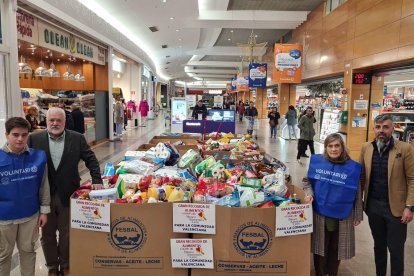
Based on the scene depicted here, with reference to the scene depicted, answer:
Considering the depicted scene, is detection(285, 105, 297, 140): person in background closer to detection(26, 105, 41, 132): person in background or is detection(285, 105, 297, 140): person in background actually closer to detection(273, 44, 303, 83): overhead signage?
detection(273, 44, 303, 83): overhead signage

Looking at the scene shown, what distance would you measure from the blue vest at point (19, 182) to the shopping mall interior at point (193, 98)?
1.61ft

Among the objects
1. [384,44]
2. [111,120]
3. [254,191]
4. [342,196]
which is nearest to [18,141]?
[254,191]

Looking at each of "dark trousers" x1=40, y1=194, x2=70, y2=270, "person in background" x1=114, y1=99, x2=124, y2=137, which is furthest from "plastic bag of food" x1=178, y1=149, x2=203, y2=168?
"person in background" x1=114, y1=99, x2=124, y2=137

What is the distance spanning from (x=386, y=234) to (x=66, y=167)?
271cm

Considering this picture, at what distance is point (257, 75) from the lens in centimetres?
1562

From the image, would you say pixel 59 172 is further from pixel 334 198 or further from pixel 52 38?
pixel 52 38

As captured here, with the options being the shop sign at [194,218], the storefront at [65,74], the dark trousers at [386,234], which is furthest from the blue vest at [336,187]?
the storefront at [65,74]

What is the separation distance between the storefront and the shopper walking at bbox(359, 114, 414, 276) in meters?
6.75

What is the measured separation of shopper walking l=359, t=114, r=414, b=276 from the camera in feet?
8.81

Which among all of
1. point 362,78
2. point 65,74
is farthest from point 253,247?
point 65,74

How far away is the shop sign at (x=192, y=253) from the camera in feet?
7.39

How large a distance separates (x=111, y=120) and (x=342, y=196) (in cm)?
1122

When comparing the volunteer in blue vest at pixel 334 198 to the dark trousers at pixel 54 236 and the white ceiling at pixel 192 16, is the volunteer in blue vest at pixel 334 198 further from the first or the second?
the white ceiling at pixel 192 16

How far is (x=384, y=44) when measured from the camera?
24.5ft
